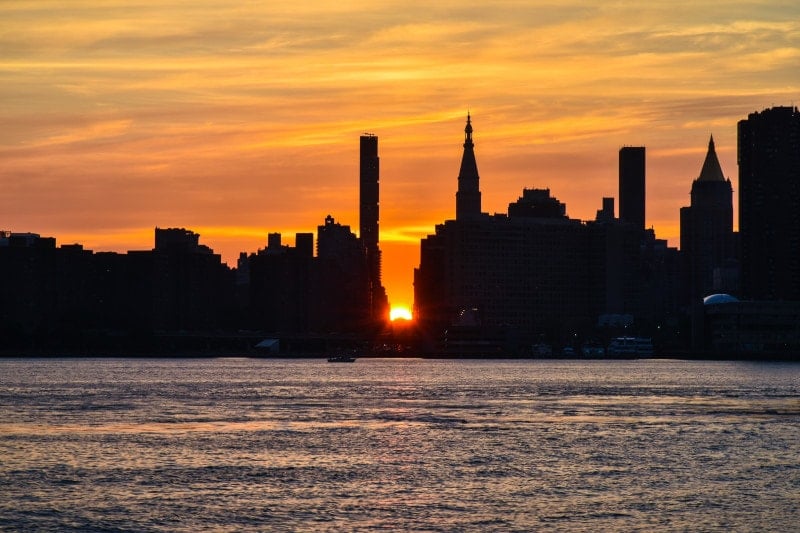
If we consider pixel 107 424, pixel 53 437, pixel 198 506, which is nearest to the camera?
pixel 198 506

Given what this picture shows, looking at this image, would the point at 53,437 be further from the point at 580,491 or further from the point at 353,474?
the point at 580,491

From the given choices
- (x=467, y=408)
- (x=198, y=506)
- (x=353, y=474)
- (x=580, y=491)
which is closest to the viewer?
(x=198, y=506)

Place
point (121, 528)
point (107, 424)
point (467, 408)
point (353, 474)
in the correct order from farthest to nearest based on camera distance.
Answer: point (467, 408) < point (107, 424) < point (353, 474) < point (121, 528)

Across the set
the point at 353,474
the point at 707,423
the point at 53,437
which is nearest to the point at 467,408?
the point at 707,423

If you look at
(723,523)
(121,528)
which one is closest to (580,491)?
(723,523)

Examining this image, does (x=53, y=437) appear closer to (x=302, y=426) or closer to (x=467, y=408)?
(x=302, y=426)

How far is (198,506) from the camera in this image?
71.4 meters

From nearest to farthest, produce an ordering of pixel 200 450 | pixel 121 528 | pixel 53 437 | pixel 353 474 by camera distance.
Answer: pixel 121 528, pixel 353 474, pixel 200 450, pixel 53 437

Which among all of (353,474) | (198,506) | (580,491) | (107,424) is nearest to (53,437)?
(107,424)

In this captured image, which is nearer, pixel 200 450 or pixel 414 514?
pixel 414 514

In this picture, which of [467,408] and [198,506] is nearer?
[198,506]

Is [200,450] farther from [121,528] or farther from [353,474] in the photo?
[121,528]

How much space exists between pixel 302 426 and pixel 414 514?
46423mm

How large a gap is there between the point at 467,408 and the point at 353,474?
55.5m
